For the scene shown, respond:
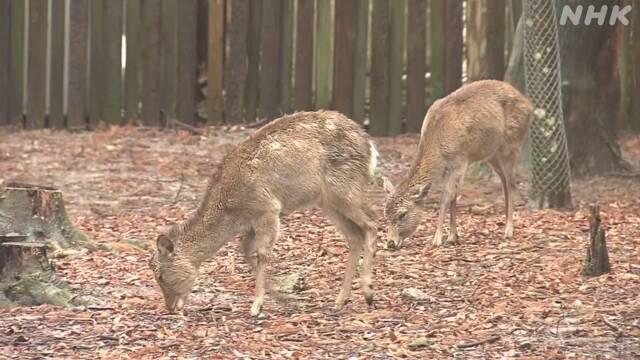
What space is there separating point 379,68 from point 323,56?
29.2 inches

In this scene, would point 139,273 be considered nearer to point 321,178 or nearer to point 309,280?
point 309,280

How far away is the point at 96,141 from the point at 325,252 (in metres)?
5.92

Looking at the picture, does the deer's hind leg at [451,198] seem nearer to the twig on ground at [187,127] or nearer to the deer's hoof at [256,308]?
the deer's hoof at [256,308]

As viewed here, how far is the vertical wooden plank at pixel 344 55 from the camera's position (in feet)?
54.7

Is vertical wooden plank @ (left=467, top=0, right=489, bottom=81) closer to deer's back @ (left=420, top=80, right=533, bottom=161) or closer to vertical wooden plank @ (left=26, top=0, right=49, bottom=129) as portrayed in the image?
deer's back @ (left=420, top=80, right=533, bottom=161)

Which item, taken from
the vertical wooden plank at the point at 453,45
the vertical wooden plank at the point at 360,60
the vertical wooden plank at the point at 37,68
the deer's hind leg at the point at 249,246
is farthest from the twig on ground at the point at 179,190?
the deer's hind leg at the point at 249,246

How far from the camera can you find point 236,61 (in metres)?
16.9

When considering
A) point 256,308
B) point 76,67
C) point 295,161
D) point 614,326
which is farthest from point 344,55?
point 614,326

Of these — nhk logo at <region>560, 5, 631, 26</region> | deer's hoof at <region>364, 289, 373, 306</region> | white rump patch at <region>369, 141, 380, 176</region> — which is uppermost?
nhk logo at <region>560, 5, 631, 26</region>

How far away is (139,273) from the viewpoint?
10461 mm

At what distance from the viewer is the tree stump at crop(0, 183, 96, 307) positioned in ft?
30.7

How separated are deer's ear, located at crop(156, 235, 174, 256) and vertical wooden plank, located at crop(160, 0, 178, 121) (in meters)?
8.03

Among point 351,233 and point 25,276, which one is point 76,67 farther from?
point 351,233

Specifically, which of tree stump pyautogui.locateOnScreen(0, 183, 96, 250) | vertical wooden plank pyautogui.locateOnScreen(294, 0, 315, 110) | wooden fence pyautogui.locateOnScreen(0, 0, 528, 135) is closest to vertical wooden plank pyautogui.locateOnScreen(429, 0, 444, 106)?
wooden fence pyautogui.locateOnScreen(0, 0, 528, 135)
